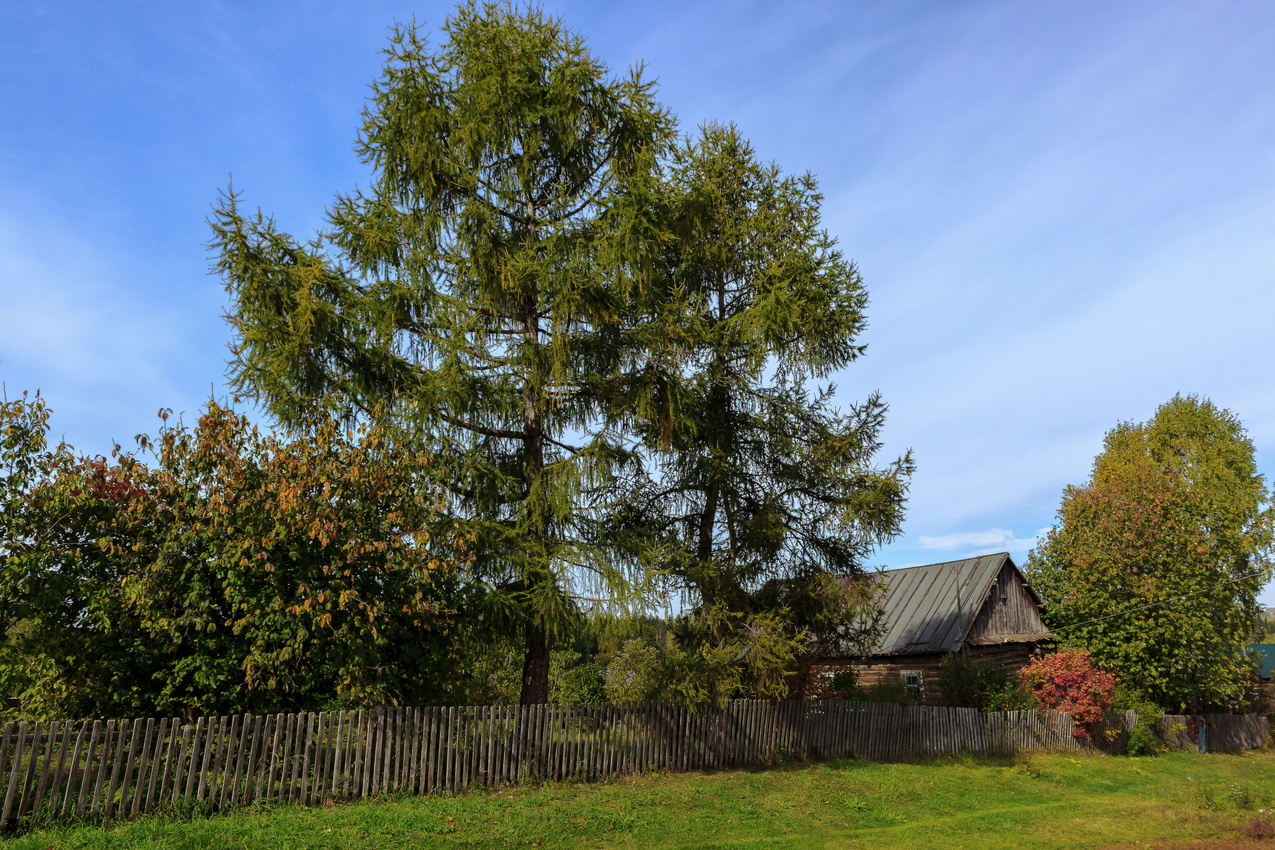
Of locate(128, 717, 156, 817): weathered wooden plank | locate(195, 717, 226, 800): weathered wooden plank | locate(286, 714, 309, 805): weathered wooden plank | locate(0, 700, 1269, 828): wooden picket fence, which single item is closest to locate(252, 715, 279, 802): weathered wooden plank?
locate(0, 700, 1269, 828): wooden picket fence

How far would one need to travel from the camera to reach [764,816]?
1217 centimetres

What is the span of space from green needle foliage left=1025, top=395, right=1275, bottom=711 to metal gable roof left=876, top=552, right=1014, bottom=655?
121 inches

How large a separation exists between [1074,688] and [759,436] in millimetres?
14292

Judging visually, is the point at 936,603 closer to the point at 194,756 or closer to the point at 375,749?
the point at 375,749

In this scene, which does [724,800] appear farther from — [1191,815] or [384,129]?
[384,129]

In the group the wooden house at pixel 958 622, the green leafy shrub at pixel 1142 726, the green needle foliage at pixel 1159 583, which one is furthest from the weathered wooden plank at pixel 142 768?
the green needle foliage at pixel 1159 583

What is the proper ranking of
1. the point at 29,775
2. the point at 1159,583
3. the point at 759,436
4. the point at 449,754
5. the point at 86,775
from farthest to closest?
the point at 1159,583, the point at 759,436, the point at 449,754, the point at 86,775, the point at 29,775

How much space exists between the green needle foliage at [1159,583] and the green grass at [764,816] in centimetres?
982

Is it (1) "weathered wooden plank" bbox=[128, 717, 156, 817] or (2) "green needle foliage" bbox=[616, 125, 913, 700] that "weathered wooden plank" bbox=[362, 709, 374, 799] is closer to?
(1) "weathered wooden plank" bbox=[128, 717, 156, 817]

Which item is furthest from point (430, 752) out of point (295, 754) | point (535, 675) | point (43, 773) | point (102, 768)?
point (43, 773)

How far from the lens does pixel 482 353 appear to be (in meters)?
14.7

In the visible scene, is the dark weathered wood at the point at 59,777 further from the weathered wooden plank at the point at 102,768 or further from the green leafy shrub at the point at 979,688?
the green leafy shrub at the point at 979,688

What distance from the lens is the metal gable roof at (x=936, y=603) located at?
28297 millimetres

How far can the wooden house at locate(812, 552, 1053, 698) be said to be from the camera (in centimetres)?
2814
